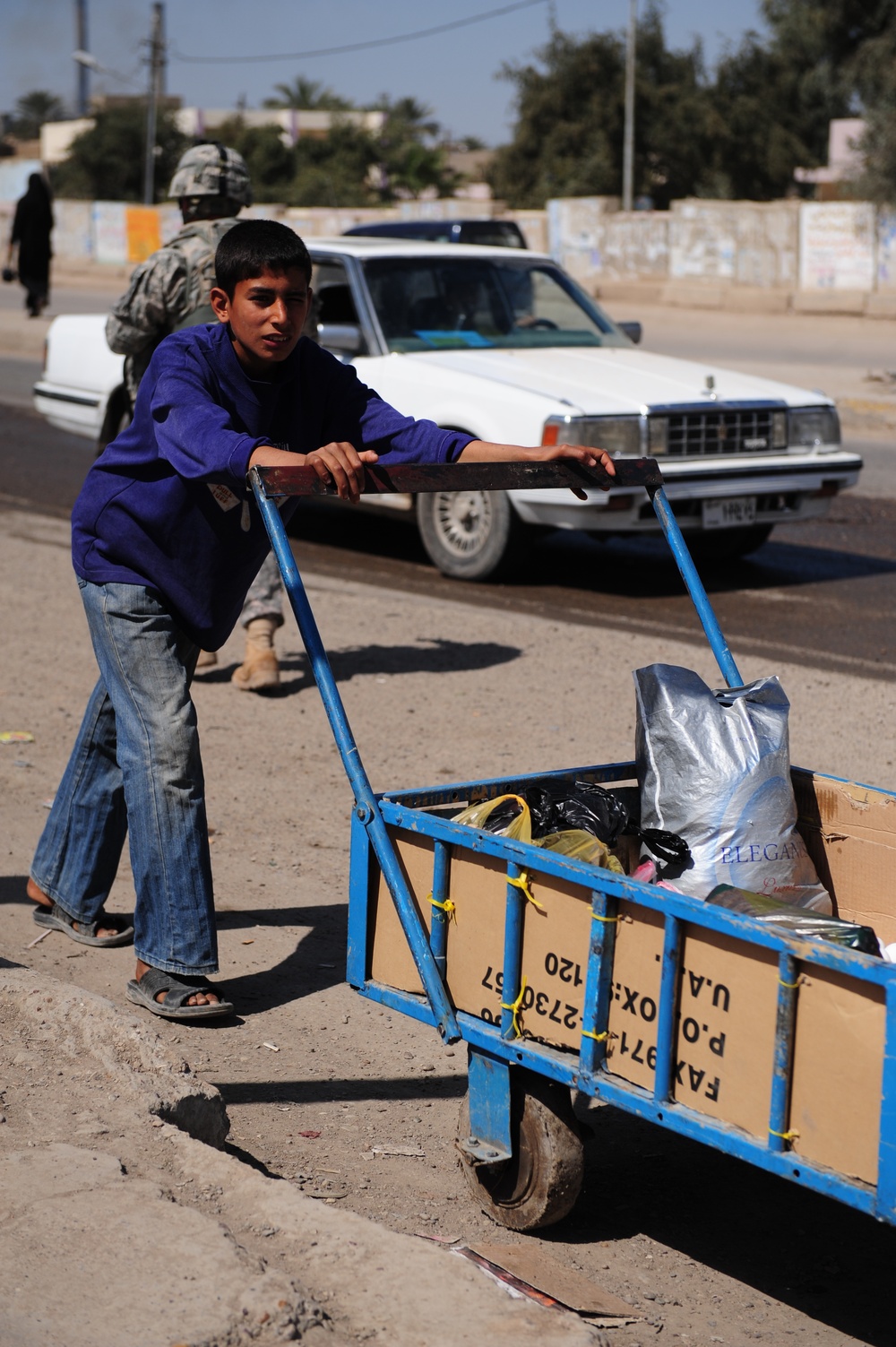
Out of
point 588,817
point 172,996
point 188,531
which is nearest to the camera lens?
point 588,817

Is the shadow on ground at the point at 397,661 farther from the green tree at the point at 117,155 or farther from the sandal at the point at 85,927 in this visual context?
the green tree at the point at 117,155

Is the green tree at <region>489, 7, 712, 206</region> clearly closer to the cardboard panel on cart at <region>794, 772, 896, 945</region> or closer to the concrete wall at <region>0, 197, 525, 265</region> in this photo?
the concrete wall at <region>0, 197, 525, 265</region>

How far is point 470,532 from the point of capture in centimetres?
881

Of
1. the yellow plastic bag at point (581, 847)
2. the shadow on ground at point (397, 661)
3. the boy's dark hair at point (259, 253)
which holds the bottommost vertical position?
the shadow on ground at point (397, 661)

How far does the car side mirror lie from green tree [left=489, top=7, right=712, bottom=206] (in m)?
43.9

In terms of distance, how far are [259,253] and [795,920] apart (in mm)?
1728

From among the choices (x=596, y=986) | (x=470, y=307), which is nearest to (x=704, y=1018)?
(x=596, y=986)

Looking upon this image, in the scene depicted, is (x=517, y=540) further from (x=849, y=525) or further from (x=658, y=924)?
(x=658, y=924)

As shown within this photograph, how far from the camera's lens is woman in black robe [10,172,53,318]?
23234 mm

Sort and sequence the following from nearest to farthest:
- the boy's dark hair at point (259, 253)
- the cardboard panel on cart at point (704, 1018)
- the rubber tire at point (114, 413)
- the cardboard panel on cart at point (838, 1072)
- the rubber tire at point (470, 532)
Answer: the cardboard panel on cart at point (838, 1072) < the cardboard panel on cart at point (704, 1018) < the boy's dark hair at point (259, 253) < the rubber tire at point (114, 413) < the rubber tire at point (470, 532)

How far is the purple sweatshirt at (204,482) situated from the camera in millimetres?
3475

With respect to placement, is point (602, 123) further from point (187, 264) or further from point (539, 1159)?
point (539, 1159)

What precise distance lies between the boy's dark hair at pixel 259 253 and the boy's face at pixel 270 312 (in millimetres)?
15

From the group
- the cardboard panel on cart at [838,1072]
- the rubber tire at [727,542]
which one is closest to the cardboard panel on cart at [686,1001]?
the cardboard panel on cart at [838,1072]
